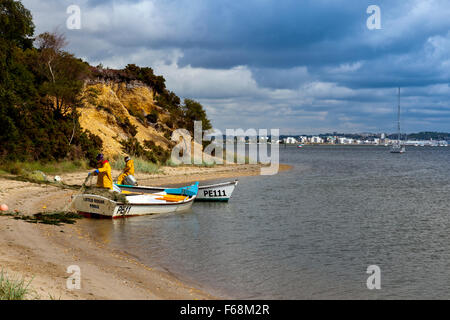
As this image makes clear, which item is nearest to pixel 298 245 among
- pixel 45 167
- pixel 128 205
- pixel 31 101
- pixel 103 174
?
pixel 128 205

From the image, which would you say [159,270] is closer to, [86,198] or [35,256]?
[35,256]

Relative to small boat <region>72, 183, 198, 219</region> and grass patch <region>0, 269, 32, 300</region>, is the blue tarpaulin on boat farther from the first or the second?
grass patch <region>0, 269, 32, 300</region>

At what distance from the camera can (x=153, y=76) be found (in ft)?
190

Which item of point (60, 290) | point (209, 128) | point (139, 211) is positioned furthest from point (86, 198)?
point (209, 128)

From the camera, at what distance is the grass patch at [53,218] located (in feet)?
53.4

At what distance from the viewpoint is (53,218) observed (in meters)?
17.4

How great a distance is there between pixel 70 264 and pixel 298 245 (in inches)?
327

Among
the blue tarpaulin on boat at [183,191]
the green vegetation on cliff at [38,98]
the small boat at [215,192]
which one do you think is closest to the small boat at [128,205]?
the blue tarpaulin on boat at [183,191]

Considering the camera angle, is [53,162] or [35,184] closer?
[35,184]

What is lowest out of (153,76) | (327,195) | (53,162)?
(327,195)

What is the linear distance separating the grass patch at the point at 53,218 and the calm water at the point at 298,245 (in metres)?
1.11

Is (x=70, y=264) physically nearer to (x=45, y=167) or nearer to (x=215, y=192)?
(x=215, y=192)

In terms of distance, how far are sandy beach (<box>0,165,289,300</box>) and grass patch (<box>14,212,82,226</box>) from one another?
1.12ft
